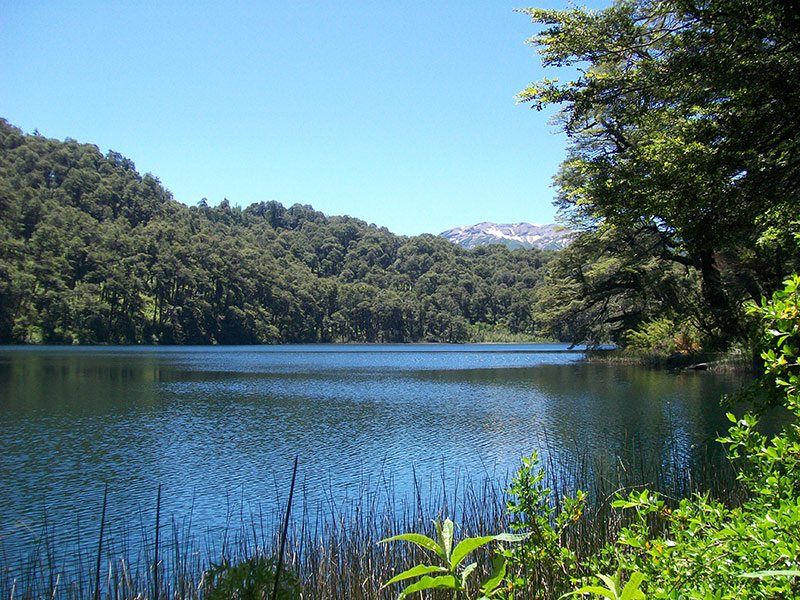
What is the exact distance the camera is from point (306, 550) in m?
5.55

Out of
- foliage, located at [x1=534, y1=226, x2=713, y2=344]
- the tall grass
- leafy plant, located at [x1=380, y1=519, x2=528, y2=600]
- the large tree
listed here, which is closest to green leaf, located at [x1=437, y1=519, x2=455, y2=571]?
leafy plant, located at [x1=380, y1=519, x2=528, y2=600]

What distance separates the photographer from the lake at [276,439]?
8641mm

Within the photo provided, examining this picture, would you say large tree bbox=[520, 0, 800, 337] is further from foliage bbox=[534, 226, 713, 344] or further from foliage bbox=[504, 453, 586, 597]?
foliage bbox=[534, 226, 713, 344]

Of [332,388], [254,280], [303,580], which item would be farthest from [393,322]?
[303,580]

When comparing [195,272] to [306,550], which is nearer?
[306,550]

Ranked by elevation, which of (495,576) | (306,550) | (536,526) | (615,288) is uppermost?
(615,288)

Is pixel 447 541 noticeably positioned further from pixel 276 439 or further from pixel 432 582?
pixel 276 439

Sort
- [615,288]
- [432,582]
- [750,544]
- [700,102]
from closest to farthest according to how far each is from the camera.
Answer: [432,582] → [750,544] → [700,102] → [615,288]

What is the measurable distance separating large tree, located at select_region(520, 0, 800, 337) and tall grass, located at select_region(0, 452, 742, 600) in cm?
403

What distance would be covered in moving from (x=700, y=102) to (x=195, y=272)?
83443 mm

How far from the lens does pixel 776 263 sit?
23594 mm

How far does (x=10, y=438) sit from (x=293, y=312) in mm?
88120

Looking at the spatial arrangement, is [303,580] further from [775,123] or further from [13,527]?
[775,123]

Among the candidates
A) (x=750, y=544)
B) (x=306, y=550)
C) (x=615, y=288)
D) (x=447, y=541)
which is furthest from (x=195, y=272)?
(x=750, y=544)
